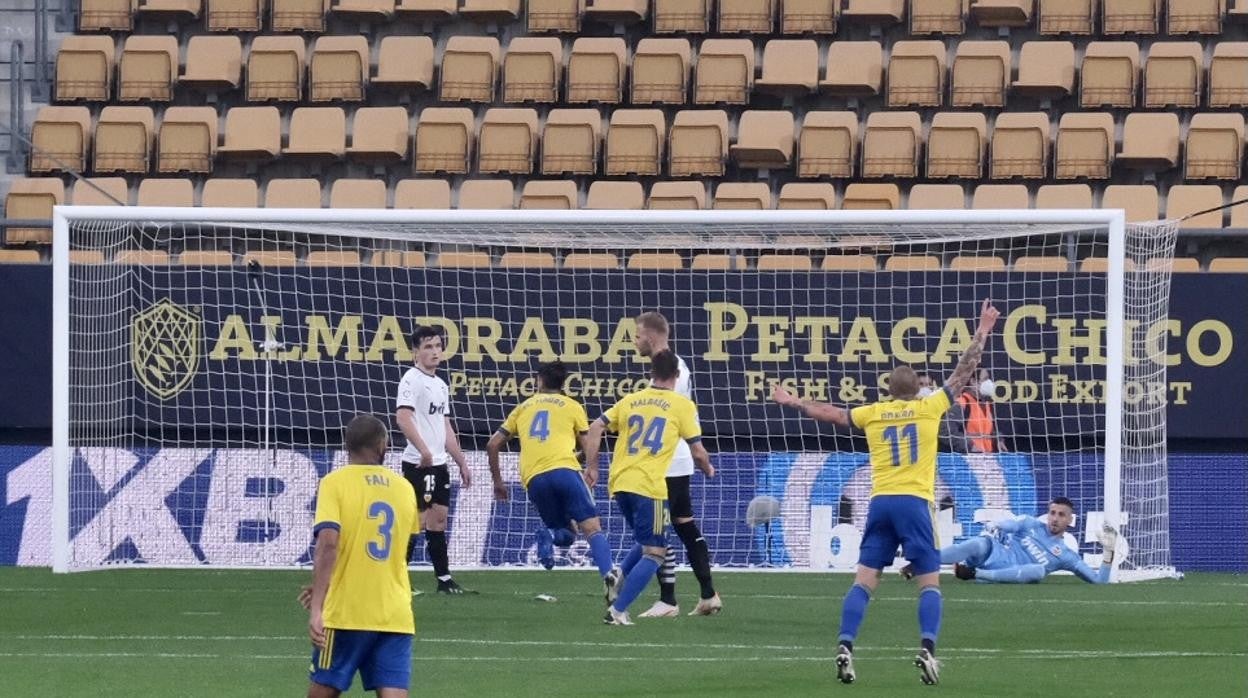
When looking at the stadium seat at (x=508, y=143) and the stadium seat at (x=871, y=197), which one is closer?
the stadium seat at (x=871, y=197)

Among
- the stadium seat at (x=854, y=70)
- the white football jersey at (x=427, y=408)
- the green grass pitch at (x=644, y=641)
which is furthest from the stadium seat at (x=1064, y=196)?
the white football jersey at (x=427, y=408)

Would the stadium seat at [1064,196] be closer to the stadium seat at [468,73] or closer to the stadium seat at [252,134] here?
the stadium seat at [468,73]

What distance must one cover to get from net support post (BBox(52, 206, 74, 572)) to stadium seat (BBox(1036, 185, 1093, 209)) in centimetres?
898

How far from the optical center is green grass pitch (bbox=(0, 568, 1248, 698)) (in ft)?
31.4

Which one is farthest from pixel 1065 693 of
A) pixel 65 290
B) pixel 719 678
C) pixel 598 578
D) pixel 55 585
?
pixel 65 290

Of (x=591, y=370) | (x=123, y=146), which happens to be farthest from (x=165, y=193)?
(x=591, y=370)

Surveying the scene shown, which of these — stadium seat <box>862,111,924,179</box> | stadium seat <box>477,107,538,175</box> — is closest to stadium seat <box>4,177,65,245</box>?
stadium seat <box>477,107,538,175</box>

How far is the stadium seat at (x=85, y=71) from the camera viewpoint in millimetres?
21938

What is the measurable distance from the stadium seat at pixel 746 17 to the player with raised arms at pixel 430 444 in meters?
8.58

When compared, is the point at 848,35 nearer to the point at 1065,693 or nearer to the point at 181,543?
the point at 181,543

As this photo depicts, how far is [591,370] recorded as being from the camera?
17.5m

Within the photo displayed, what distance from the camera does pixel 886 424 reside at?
1025 centimetres

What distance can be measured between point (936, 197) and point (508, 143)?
173 inches

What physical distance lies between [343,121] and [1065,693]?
13.4 metres
